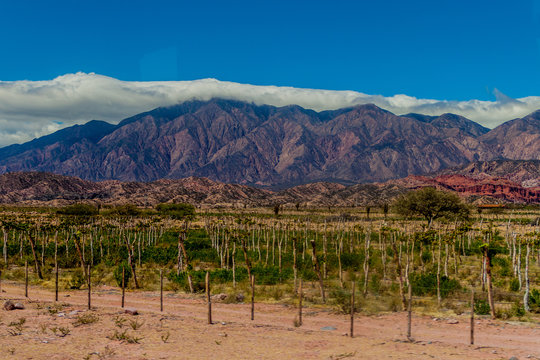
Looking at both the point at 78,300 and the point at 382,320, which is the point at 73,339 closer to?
the point at 78,300

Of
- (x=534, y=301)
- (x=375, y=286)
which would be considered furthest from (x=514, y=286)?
(x=375, y=286)

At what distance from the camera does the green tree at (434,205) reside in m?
66.1

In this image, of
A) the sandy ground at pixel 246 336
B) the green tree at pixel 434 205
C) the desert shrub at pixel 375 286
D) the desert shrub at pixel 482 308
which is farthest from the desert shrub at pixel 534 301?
the green tree at pixel 434 205

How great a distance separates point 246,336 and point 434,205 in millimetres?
54676

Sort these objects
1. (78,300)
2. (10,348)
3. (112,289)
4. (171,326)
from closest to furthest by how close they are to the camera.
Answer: (10,348) < (171,326) < (78,300) < (112,289)

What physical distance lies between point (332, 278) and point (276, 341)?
16209 mm

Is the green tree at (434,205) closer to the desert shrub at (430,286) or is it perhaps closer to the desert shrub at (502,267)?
the desert shrub at (502,267)

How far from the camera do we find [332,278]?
108 feet

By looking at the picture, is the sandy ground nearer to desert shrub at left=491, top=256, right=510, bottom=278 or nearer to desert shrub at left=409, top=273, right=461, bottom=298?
desert shrub at left=409, top=273, right=461, bottom=298

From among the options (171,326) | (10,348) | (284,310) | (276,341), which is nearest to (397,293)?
(284,310)

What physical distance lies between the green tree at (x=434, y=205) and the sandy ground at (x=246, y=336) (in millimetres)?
47819

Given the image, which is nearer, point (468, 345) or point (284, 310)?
point (468, 345)

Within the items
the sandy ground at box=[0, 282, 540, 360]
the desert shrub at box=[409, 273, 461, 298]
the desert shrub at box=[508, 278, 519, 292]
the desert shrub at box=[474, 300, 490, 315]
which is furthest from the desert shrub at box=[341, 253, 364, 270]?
the desert shrub at box=[474, 300, 490, 315]

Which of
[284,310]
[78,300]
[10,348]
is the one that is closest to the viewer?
[10,348]
